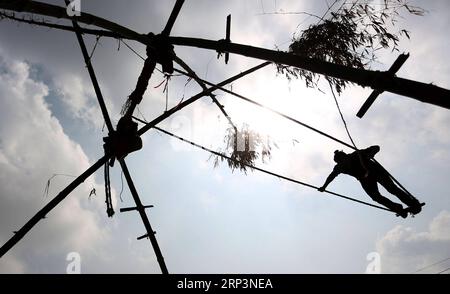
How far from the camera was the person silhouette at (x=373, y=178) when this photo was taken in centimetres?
502

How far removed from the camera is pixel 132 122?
14.0 ft

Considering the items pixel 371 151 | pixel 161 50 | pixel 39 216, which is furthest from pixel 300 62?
pixel 39 216

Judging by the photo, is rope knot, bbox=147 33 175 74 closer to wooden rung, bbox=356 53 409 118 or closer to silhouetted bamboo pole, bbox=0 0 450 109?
silhouetted bamboo pole, bbox=0 0 450 109

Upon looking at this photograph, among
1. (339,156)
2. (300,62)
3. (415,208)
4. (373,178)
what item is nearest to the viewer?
(300,62)

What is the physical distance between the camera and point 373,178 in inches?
217

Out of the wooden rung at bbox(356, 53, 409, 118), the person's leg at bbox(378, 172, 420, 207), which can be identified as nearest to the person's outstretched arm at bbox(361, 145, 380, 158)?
the person's leg at bbox(378, 172, 420, 207)

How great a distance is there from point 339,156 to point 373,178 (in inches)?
33.1

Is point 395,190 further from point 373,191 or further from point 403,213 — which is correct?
point 403,213

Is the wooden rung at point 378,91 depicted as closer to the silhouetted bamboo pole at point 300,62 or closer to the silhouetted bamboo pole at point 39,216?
the silhouetted bamboo pole at point 300,62

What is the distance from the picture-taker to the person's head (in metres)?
5.95

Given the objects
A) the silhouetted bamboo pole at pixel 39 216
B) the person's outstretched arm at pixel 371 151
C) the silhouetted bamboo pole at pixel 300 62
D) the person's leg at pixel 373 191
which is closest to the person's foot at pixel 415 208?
the person's leg at pixel 373 191
